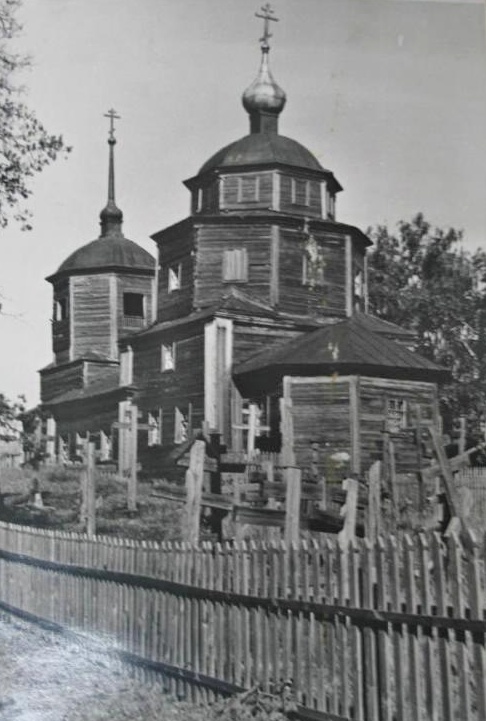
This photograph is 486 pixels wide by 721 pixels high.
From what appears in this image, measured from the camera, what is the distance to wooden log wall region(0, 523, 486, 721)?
150 inches

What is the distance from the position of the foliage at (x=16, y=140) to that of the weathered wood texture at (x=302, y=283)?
27.0 feet

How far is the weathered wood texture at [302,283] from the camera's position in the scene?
14906mm

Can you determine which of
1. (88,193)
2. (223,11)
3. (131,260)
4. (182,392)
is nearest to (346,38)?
(223,11)

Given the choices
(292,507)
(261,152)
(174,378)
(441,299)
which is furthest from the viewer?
(261,152)

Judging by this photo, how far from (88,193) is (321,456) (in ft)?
22.4

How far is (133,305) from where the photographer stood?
54.9 ft

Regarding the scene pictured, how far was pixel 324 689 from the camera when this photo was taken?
4.47 m

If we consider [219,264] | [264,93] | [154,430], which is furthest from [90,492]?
Result: [219,264]

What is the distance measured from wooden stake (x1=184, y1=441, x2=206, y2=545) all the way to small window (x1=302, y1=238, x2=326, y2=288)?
328 inches

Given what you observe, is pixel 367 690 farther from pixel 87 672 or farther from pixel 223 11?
pixel 223 11

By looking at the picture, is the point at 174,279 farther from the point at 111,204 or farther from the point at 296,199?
the point at 111,204

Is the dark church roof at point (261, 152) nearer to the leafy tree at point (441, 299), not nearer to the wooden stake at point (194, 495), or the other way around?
the leafy tree at point (441, 299)

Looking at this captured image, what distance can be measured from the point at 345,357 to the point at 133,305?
16.8 ft

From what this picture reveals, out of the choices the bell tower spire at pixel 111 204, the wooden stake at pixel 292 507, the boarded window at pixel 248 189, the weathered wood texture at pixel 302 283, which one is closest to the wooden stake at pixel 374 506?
the wooden stake at pixel 292 507
